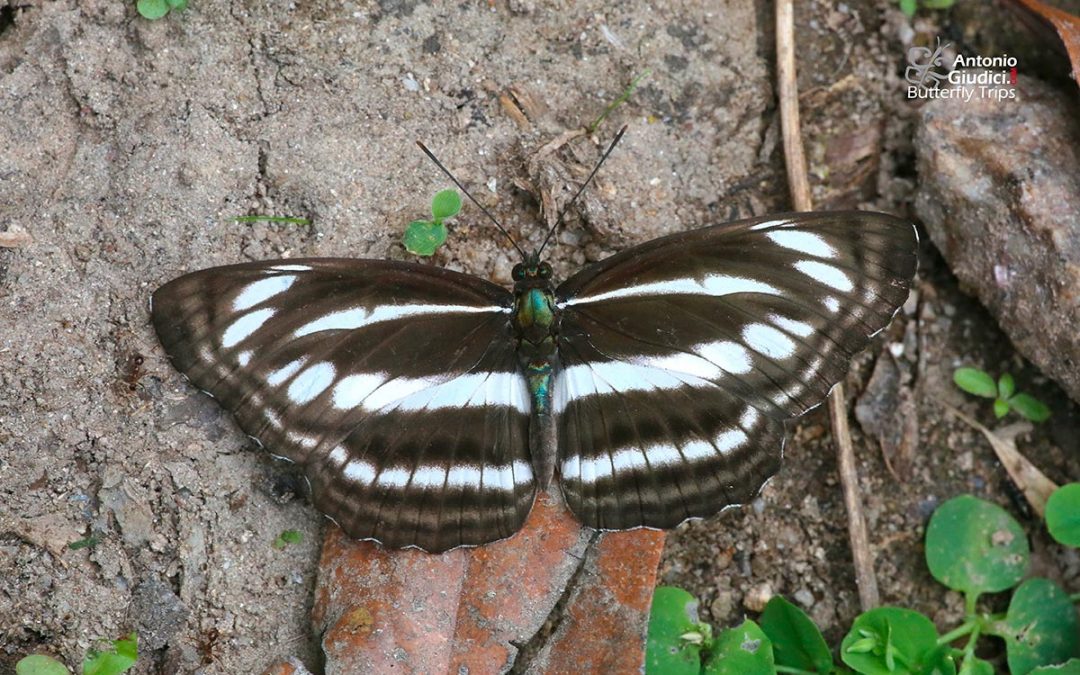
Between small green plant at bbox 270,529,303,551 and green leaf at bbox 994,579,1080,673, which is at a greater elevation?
small green plant at bbox 270,529,303,551

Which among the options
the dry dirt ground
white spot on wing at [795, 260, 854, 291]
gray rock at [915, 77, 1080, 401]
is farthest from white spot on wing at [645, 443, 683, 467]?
gray rock at [915, 77, 1080, 401]

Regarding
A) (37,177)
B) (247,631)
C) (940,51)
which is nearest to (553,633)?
(247,631)

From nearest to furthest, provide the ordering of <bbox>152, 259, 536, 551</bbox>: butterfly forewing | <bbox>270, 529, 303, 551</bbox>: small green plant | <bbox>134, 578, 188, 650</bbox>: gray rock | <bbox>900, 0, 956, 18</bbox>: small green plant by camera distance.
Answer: <bbox>152, 259, 536, 551</bbox>: butterfly forewing, <bbox>134, 578, 188, 650</bbox>: gray rock, <bbox>270, 529, 303, 551</bbox>: small green plant, <bbox>900, 0, 956, 18</bbox>: small green plant

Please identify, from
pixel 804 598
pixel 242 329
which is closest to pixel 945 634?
pixel 804 598

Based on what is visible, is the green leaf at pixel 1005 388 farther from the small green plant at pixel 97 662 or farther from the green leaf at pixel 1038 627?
the small green plant at pixel 97 662

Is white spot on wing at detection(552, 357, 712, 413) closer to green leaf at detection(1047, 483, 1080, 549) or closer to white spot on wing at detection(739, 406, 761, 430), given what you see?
white spot on wing at detection(739, 406, 761, 430)

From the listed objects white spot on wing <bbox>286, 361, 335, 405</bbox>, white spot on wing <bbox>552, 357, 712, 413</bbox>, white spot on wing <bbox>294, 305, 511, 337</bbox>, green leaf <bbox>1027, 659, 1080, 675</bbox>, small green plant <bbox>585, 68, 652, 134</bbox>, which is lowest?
green leaf <bbox>1027, 659, 1080, 675</bbox>

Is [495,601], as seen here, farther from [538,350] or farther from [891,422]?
[891,422]
